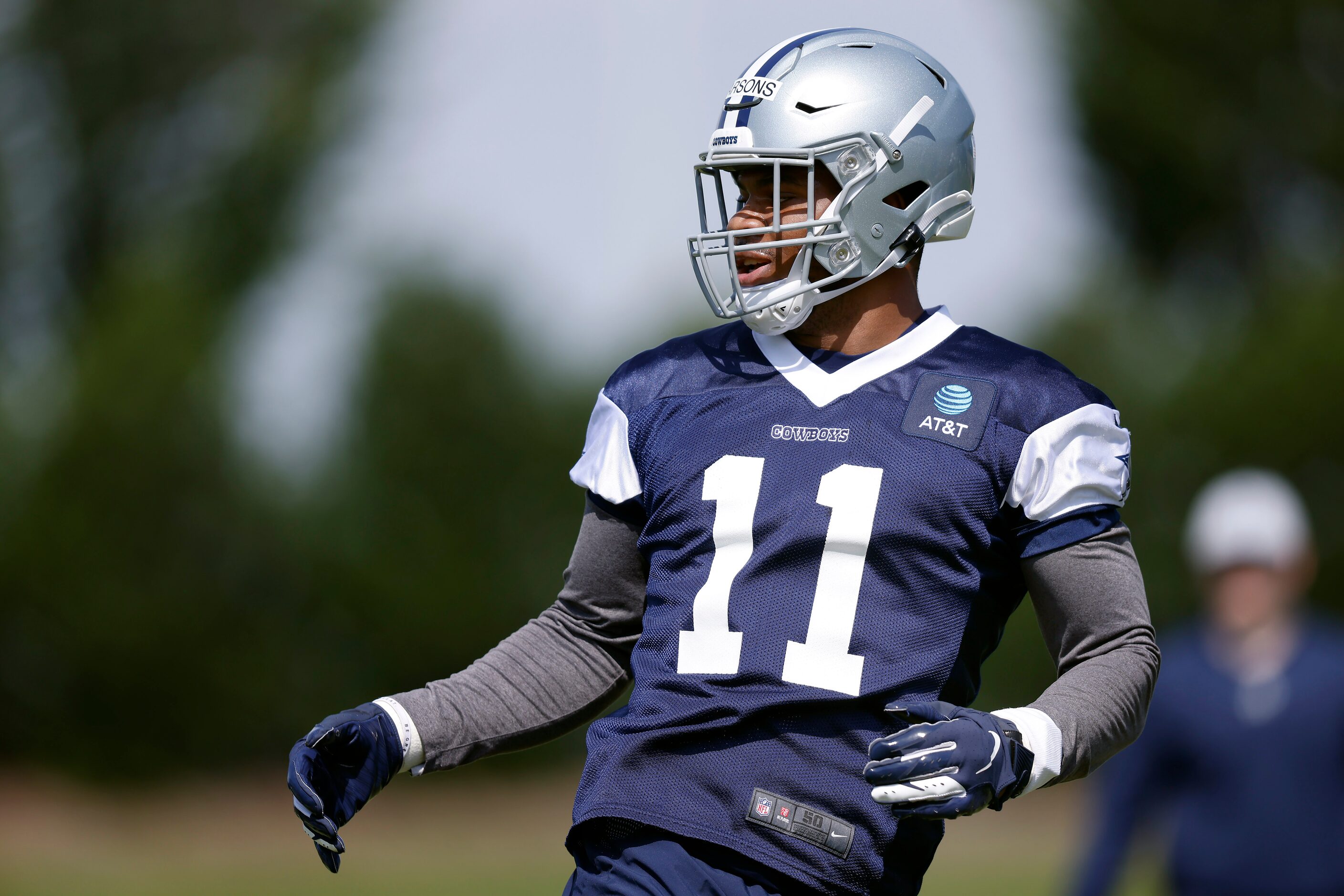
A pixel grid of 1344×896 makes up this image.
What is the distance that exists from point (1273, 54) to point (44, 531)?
15.6 meters

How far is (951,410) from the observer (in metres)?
2.35

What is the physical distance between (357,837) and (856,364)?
412 inches

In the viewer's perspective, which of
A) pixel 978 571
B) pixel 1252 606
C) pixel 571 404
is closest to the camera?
pixel 978 571

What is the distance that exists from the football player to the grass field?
25.7 feet

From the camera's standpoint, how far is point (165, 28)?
779 inches

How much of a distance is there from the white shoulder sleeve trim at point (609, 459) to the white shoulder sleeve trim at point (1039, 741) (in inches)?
29.0

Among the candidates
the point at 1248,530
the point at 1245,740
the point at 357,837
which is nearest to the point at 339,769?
the point at 1245,740

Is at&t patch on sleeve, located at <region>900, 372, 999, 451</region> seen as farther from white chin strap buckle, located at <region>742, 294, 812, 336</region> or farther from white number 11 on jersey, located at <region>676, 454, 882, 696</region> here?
white chin strap buckle, located at <region>742, 294, 812, 336</region>

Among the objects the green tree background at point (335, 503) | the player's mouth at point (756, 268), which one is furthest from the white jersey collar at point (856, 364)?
the green tree background at point (335, 503)

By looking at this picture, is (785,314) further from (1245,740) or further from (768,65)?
(1245,740)

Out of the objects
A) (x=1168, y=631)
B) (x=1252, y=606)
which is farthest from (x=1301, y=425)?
(x=1252, y=606)

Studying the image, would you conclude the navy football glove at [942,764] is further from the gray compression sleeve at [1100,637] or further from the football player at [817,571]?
the gray compression sleeve at [1100,637]

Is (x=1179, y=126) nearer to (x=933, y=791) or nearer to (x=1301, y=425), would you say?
(x=1301, y=425)

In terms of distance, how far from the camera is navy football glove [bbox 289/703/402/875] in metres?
2.28
